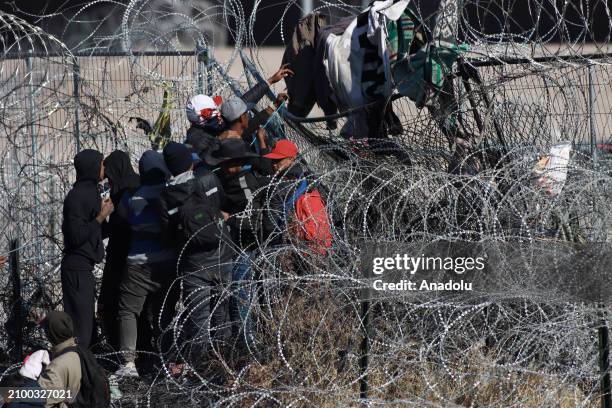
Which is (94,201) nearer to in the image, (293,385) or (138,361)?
(138,361)

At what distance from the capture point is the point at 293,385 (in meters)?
5.54

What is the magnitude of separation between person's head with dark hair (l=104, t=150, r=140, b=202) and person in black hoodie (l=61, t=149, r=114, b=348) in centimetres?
21

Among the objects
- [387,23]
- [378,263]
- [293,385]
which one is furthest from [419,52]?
[293,385]

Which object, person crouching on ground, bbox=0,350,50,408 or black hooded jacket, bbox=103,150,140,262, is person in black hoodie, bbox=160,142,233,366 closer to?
black hooded jacket, bbox=103,150,140,262

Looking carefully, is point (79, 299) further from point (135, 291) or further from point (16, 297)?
point (16, 297)

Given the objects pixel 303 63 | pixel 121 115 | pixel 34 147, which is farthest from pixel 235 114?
pixel 34 147

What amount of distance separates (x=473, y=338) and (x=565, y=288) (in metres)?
0.58

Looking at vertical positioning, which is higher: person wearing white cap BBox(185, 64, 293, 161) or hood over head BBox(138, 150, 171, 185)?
person wearing white cap BBox(185, 64, 293, 161)

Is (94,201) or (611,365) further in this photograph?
(94,201)

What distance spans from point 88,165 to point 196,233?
100 cm

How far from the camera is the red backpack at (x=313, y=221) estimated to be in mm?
5848

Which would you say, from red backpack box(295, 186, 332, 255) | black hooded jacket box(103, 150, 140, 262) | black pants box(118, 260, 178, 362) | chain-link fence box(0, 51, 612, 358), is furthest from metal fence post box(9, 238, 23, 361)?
red backpack box(295, 186, 332, 255)

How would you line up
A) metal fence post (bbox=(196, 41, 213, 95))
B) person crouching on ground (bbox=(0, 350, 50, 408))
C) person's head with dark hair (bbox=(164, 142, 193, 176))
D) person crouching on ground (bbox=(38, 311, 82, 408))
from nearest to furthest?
person crouching on ground (bbox=(38, 311, 82, 408))
person crouching on ground (bbox=(0, 350, 50, 408))
person's head with dark hair (bbox=(164, 142, 193, 176))
metal fence post (bbox=(196, 41, 213, 95))

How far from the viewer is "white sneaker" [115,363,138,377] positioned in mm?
6711
